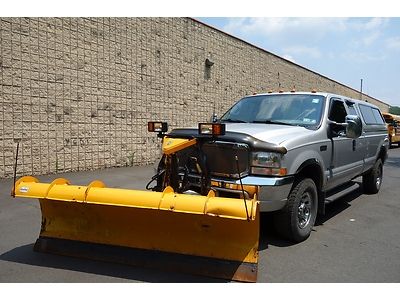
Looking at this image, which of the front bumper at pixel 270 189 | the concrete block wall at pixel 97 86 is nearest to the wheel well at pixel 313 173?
the front bumper at pixel 270 189

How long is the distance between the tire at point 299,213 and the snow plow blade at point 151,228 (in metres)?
1.05

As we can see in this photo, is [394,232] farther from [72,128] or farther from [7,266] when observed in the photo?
[72,128]

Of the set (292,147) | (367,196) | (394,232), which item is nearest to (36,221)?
(292,147)

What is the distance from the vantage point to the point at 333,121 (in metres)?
5.69

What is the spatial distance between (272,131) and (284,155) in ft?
1.40

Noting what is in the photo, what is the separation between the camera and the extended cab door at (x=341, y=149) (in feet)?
18.5

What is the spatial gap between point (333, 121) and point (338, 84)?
2739 cm

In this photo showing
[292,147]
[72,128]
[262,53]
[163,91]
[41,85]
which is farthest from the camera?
[262,53]

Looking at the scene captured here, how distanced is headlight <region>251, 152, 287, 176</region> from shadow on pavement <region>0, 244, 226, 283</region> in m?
1.32

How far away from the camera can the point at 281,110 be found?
5.66 metres

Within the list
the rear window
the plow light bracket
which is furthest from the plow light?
the rear window

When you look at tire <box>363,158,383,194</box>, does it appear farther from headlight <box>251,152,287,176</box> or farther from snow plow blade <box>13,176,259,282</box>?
snow plow blade <box>13,176,259,282</box>

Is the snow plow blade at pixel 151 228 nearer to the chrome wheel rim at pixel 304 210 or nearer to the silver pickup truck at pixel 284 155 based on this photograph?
the silver pickup truck at pixel 284 155

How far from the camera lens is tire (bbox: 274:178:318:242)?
14.8 feet
